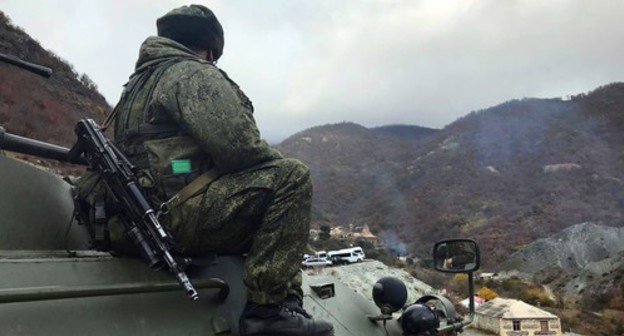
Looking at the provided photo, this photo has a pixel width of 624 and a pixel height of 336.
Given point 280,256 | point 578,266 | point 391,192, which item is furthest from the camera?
point 391,192

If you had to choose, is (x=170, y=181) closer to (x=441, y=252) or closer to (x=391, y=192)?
(x=441, y=252)

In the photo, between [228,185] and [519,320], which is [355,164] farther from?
[228,185]

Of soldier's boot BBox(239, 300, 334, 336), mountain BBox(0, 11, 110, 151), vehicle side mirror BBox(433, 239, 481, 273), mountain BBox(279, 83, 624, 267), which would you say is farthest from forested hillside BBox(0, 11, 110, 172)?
mountain BBox(279, 83, 624, 267)

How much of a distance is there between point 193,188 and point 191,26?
3.34 feet

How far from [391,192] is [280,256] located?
10905 cm

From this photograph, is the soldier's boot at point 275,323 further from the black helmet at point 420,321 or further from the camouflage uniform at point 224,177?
the black helmet at point 420,321

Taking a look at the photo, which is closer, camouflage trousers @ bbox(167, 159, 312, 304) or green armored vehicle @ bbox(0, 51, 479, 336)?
green armored vehicle @ bbox(0, 51, 479, 336)

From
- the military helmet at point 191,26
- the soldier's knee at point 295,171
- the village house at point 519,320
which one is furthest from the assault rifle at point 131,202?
the village house at point 519,320

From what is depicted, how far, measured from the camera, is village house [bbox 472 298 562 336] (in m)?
27.5

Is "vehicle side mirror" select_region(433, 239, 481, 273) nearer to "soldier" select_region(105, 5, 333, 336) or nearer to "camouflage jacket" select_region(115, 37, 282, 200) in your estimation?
"soldier" select_region(105, 5, 333, 336)

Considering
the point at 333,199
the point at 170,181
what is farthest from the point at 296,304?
the point at 333,199

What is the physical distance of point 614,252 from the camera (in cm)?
8000

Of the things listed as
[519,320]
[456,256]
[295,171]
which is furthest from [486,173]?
[295,171]

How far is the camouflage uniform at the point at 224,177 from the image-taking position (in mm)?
3244
